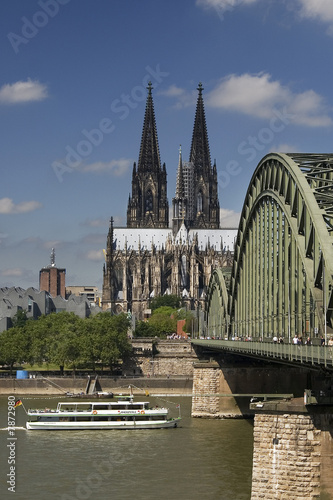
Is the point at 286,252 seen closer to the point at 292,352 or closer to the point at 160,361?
the point at 292,352

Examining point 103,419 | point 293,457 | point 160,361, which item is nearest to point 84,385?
point 160,361

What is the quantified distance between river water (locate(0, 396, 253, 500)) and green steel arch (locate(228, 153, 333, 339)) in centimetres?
732

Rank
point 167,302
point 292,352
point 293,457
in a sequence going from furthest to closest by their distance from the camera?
1. point 167,302
2. point 292,352
3. point 293,457

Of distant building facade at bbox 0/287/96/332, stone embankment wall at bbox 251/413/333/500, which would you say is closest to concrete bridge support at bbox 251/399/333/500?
stone embankment wall at bbox 251/413/333/500

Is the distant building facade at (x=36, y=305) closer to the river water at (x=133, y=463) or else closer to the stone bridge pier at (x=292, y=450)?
the river water at (x=133, y=463)

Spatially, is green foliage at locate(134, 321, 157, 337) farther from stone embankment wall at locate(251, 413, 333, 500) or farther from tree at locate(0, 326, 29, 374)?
stone embankment wall at locate(251, 413, 333, 500)

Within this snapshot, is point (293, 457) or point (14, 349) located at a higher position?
point (14, 349)

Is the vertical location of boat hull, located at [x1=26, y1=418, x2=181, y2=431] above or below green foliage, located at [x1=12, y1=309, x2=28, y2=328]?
below

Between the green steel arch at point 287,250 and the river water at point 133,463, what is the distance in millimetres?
7319

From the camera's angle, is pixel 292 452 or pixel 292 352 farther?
pixel 292 352

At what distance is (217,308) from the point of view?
340 feet

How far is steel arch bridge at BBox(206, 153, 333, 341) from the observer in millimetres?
43719

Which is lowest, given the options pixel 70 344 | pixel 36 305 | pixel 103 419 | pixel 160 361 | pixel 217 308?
pixel 103 419

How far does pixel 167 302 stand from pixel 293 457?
521 ft
